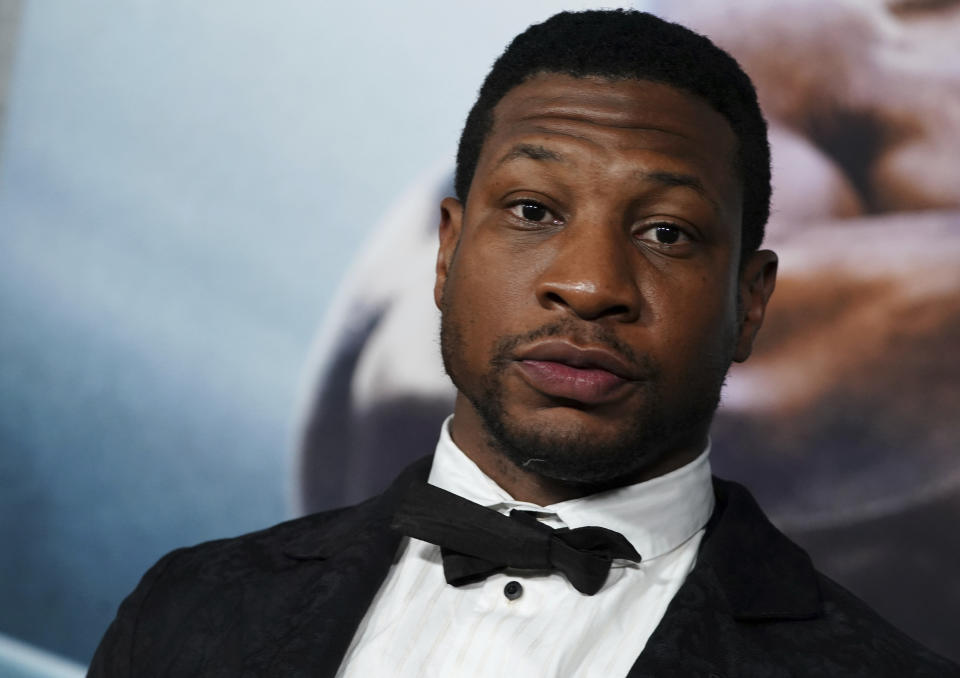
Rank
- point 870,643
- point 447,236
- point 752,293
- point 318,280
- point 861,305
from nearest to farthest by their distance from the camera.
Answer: point 870,643 → point 752,293 → point 447,236 → point 861,305 → point 318,280

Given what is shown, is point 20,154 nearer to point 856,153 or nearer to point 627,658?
point 856,153

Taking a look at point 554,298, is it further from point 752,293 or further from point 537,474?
point 752,293

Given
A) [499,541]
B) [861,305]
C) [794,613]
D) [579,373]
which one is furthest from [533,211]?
[861,305]

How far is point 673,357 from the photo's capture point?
187 cm

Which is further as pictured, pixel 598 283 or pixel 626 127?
pixel 626 127

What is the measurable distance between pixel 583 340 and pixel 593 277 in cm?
10

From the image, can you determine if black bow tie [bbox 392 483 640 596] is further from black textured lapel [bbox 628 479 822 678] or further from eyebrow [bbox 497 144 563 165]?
eyebrow [bbox 497 144 563 165]

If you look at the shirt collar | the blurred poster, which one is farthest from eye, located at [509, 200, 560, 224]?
the blurred poster

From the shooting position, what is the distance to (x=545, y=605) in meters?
1.89

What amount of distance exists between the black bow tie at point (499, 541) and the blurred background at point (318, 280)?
110cm

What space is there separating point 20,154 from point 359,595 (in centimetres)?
250

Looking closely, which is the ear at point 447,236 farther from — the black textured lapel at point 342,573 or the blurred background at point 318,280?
the blurred background at point 318,280

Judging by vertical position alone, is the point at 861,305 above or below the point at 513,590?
above

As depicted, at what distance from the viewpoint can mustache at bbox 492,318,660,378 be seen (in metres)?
1.81
